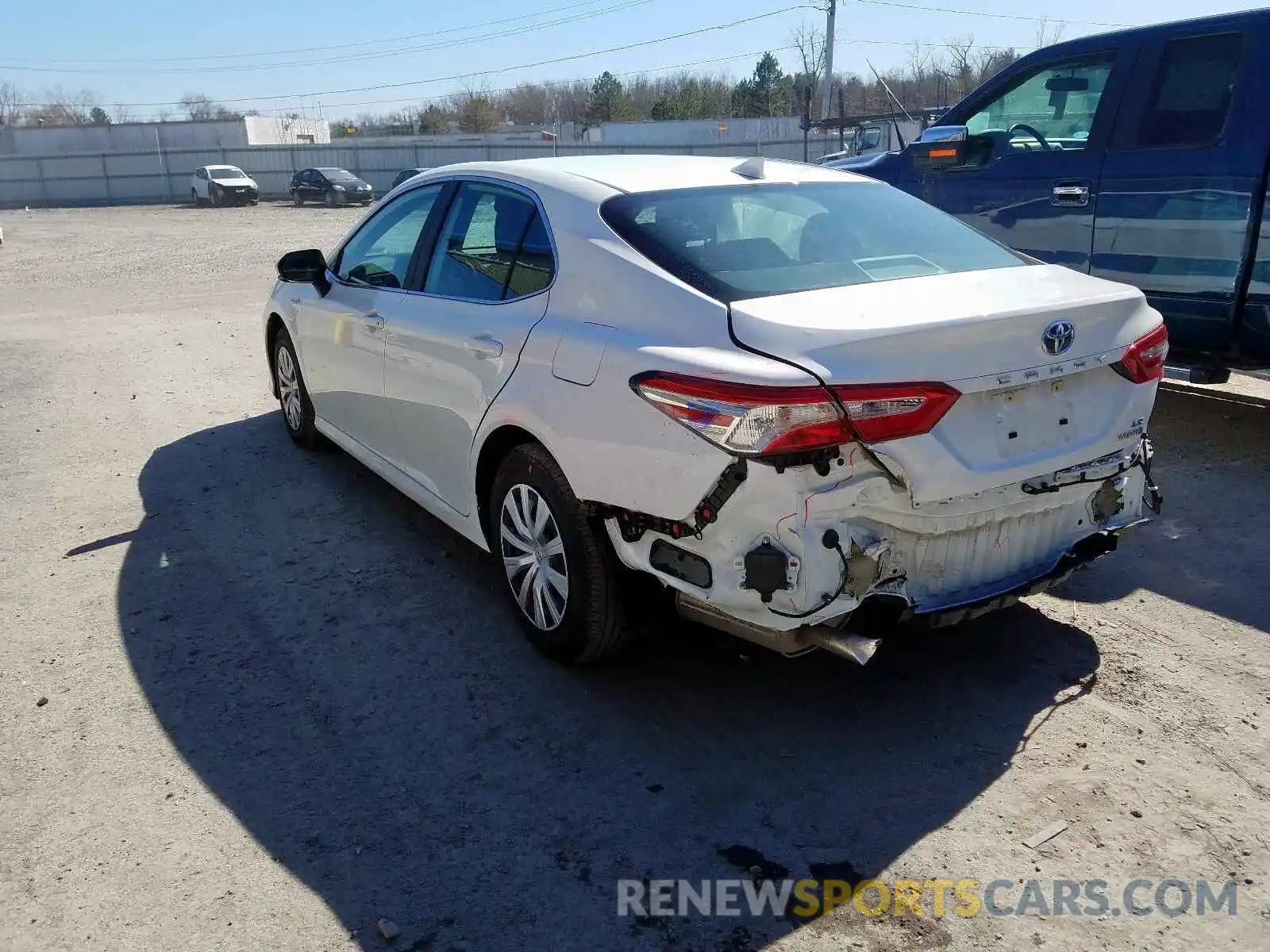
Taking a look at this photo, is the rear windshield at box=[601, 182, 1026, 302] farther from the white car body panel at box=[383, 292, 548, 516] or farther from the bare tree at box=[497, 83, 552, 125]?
the bare tree at box=[497, 83, 552, 125]

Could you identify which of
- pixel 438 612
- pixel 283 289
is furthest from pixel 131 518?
pixel 438 612

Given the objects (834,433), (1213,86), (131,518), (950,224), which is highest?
(1213,86)

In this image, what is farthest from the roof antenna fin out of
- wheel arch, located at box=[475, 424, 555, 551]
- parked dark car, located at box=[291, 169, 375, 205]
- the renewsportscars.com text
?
parked dark car, located at box=[291, 169, 375, 205]

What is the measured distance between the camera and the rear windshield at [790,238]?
330cm

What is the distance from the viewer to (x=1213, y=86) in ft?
18.4

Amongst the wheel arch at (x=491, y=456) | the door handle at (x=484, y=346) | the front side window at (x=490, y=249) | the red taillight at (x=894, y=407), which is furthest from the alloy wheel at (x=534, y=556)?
the red taillight at (x=894, y=407)

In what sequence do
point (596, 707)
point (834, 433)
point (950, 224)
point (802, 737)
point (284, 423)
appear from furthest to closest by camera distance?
point (284, 423) < point (950, 224) < point (596, 707) < point (802, 737) < point (834, 433)

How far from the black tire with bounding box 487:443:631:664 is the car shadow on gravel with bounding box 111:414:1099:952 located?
15 centimetres

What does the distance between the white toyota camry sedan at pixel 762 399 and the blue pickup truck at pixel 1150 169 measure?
2.28 metres

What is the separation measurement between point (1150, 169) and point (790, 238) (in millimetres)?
3257

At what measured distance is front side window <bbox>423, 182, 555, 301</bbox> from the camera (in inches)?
148

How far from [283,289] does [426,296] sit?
7.14 feet

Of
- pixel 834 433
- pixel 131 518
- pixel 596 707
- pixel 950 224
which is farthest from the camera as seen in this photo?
pixel 131 518

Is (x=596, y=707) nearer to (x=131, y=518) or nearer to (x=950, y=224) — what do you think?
(x=950, y=224)
